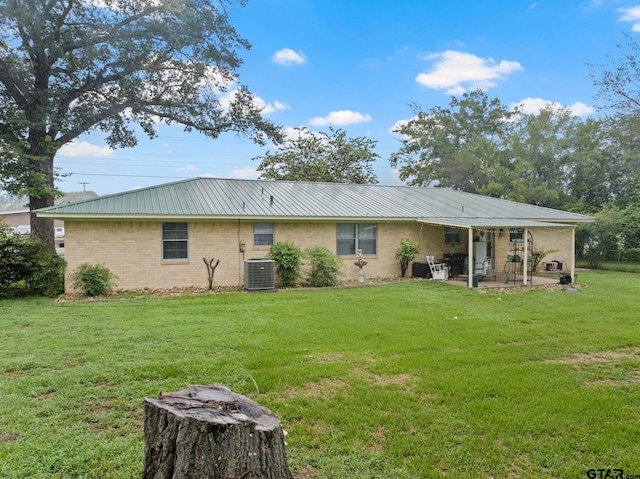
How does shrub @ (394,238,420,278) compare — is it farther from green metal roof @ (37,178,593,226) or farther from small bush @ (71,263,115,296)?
small bush @ (71,263,115,296)

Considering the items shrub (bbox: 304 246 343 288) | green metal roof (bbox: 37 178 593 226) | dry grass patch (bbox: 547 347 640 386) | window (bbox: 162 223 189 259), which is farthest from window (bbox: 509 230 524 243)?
window (bbox: 162 223 189 259)

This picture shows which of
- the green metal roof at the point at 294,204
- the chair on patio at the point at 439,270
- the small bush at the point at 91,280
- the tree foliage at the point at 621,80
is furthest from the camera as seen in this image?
the chair on patio at the point at 439,270

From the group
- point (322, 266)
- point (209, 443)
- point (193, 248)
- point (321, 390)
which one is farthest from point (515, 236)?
point (209, 443)

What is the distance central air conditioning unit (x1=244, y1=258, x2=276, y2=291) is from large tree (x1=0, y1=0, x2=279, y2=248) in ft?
26.1

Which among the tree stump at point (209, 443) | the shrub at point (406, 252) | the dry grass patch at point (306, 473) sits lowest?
the dry grass patch at point (306, 473)

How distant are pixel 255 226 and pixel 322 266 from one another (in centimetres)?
268

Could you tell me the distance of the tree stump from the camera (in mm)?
2062

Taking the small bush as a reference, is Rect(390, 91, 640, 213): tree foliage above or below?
above

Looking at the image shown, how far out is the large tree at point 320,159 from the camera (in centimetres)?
2853

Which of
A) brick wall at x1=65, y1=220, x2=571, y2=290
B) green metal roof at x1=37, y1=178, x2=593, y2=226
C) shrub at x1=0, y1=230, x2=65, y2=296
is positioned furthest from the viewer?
green metal roof at x1=37, y1=178, x2=593, y2=226

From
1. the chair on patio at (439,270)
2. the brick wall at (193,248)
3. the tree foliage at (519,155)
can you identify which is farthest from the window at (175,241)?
the tree foliage at (519,155)

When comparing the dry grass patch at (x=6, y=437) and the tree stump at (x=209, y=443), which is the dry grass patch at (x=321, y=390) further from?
the dry grass patch at (x=6, y=437)

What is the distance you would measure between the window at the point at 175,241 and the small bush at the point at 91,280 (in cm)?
178

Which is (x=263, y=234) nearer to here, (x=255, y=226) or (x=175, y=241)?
(x=255, y=226)
